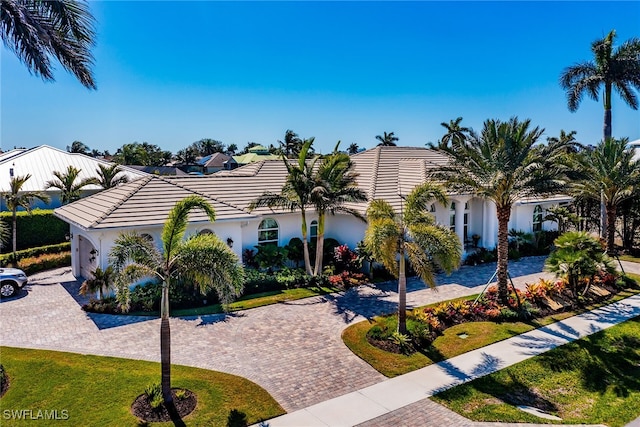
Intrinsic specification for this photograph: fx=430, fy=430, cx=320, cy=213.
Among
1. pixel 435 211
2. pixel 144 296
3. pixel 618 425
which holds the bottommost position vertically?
pixel 618 425

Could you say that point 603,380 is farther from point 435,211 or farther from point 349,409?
point 435,211

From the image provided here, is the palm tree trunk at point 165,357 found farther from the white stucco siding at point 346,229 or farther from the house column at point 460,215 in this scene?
the house column at point 460,215

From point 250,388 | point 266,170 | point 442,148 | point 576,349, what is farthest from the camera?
point 266,170

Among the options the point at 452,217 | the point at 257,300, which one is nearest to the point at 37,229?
the point at 257,300

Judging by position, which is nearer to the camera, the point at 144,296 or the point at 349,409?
the point at 349,409

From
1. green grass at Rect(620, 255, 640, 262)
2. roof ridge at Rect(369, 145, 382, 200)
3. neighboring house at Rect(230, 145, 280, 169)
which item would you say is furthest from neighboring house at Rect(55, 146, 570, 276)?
neighboring house at Rect(230, 145, 280, 169)

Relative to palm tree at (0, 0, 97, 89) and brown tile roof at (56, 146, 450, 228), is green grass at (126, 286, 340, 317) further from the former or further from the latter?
palm tree at (0, 0, 97, 89)

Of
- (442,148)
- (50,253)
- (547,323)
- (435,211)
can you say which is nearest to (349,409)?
(547,323)
